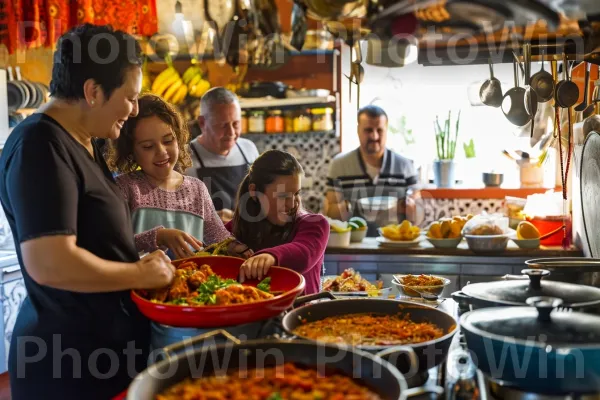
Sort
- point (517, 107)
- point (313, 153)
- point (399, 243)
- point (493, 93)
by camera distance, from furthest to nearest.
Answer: point (313, 153)
point (399, 243)
point (493, 93)
point (517, 107)

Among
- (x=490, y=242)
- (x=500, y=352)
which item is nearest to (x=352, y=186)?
(x=490, y=242)

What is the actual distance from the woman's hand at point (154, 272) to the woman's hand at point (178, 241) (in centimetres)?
45

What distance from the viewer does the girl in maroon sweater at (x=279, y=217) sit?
242 centimetres

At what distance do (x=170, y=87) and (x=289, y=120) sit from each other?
4.13 feet

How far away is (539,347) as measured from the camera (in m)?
1.13

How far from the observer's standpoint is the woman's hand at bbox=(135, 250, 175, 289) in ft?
5.48

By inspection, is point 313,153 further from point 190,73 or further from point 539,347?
point 539,347

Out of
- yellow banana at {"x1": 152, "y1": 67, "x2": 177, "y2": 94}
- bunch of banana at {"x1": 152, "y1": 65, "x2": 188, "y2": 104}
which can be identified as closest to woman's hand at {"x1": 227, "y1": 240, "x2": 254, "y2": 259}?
bunch of banana at {"x1": 152, "y1": 65, "x2": 188, "y2": 104}

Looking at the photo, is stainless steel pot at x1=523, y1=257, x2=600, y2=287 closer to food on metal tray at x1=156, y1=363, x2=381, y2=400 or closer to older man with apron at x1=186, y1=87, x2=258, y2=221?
food on metal tray at x1=156, y1=363, x2=381, y2=400

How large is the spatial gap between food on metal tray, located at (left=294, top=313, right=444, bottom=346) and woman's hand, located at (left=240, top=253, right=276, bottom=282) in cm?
29

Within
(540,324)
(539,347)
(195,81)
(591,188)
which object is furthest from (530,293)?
(195,81)

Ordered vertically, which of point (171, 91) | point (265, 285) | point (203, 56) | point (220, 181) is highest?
point (203, 56)

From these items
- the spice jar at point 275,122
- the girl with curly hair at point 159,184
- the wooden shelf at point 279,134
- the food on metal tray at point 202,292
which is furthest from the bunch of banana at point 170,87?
the food on metal tray at point 202,292

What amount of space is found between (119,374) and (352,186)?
3771 millimetres
